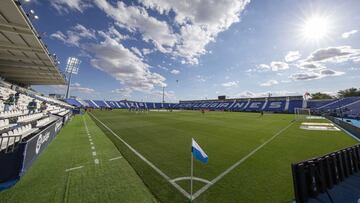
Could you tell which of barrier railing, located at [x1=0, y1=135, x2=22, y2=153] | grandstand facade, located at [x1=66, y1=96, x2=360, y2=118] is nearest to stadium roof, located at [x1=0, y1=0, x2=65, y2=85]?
barrier railing, located at [x1=0, y1=135, x2=22, y2=153]

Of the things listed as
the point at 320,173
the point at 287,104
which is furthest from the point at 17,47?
the point at 287,104

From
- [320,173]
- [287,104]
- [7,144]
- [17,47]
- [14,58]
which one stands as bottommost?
[320,173]

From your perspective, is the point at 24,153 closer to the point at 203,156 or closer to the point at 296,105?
the point at 203,156

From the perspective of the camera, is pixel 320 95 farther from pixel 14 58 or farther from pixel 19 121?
pixel 14 58

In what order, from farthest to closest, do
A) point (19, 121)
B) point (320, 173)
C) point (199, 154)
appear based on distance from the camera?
point (19, 121), point (320, 173), point (199, 154)

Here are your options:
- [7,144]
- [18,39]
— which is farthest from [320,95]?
[18,39]

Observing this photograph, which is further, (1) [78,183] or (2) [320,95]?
(2) [320,95]

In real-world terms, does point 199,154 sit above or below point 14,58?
below

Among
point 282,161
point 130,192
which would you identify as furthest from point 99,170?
point 282,161

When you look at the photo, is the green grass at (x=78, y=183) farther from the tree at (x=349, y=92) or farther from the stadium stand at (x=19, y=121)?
the tree at (x=349, y=92)


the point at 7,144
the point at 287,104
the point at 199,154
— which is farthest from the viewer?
the point at 287,104

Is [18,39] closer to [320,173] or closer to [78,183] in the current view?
[78,183]

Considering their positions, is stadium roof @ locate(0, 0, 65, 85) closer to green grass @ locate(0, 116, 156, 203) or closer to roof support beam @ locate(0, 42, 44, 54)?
roof support beam @ locate(0, 42, 44, 54)

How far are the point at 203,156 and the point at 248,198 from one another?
1.55 metres
